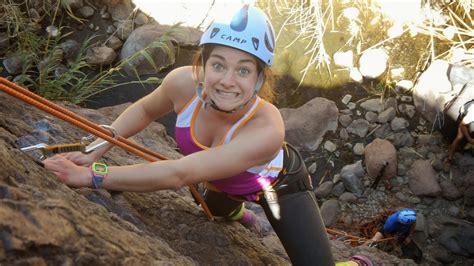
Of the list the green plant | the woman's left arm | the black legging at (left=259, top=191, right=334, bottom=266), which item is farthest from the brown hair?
the green plant

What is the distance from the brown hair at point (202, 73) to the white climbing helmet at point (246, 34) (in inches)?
1.0

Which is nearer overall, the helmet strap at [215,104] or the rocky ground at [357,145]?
the helmet strap at [215,104]

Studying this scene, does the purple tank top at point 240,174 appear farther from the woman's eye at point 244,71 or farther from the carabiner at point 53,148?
the carabiner at point 53,148

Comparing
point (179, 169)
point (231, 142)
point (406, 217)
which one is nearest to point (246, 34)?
point (231, 142)

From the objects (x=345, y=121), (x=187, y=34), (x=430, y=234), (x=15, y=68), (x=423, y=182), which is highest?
(x=187, y=34)

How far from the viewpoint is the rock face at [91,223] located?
1.24 meters

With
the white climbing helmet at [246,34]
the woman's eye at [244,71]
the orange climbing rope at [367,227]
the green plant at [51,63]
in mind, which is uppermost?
the white climbing helmet at [246,34]

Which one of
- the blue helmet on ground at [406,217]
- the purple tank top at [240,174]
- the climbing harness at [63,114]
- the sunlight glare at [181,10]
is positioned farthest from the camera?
the sunlight glare at [181,10]

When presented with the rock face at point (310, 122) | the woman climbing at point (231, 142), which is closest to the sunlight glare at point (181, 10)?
the rock face at point (310, 122)

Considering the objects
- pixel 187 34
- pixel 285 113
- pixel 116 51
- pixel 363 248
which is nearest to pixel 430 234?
pixel 363 248

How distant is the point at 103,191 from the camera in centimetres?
199

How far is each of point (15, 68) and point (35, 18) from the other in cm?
66

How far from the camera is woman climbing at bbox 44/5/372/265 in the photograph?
1870 millimetres

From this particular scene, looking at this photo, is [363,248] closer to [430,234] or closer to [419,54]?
[430,234]
